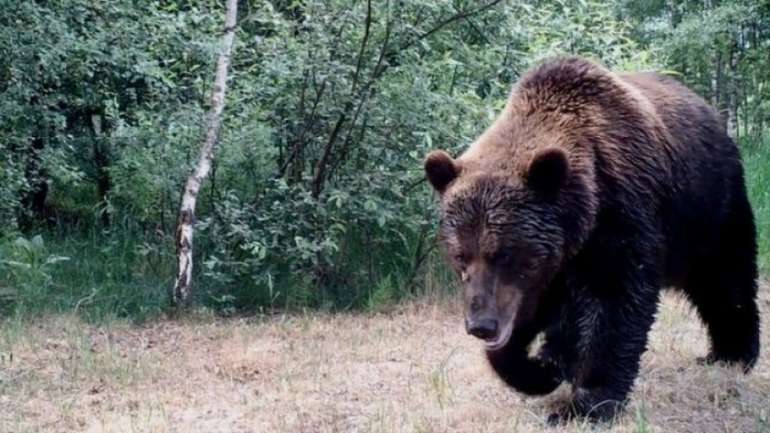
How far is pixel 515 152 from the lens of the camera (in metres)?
5.24

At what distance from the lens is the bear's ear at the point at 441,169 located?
5.13m

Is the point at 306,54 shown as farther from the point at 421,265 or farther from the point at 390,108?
the point at 421,265

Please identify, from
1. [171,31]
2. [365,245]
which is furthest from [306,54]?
[365,245]

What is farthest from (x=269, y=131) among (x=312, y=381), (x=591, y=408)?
(x=591, y=408)

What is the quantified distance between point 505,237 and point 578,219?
1.36ft

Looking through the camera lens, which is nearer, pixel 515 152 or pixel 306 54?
pixel 515 152

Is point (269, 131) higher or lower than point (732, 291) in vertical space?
lower

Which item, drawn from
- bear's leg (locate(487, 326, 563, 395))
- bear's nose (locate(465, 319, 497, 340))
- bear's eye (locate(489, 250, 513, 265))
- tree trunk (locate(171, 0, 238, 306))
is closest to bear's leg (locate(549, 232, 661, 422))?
bear's leg (locate(487, 326, 563, 395))

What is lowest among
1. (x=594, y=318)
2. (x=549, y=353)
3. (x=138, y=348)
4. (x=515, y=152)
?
(x=138, y=348)

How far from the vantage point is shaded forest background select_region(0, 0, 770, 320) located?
868 centimetres

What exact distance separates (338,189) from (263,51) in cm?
140

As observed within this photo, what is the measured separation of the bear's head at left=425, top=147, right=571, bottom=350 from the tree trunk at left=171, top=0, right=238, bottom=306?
3.77m

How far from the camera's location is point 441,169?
5164 mm

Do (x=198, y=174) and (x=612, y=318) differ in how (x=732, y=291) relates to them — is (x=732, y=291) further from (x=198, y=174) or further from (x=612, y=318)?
(x=198, y=174)
